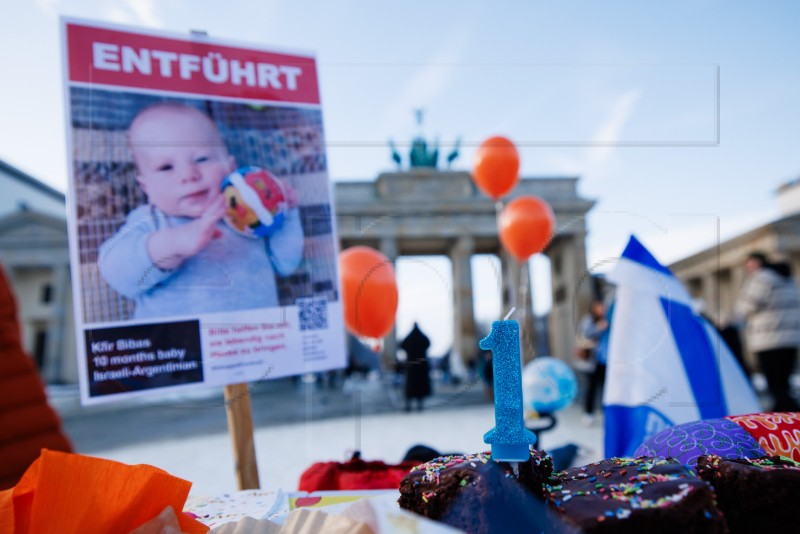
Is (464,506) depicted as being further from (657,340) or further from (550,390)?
(550,390)

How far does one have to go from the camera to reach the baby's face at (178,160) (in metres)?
1.99

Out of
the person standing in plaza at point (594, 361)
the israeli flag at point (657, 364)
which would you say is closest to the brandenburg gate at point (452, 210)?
the person standing in plaza at point (594, 361)

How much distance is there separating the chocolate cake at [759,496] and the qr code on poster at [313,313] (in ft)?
4.96

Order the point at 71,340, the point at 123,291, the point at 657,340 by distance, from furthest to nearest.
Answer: the point at 71,340 < the point at 657,340 < the point at 123,291

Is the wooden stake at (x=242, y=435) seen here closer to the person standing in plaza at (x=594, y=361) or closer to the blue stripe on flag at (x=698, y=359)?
the blue stripe on flag at (x=698, y=359)

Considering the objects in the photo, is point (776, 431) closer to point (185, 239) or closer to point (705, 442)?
point (705, 442)

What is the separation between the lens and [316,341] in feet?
7.13

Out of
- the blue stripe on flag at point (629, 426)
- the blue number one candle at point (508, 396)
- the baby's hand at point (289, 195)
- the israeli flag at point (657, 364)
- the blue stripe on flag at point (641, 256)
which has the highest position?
the baby's hand at point (289, 195)

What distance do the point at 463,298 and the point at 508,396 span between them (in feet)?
73.1

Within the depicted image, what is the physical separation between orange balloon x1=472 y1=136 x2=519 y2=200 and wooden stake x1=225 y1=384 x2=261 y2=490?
416cm

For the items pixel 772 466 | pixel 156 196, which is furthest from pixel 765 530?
pixel 156 196

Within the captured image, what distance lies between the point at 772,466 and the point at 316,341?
1.56 meters

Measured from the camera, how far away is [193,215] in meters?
2.00

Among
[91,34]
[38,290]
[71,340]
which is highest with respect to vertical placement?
[91,34]
